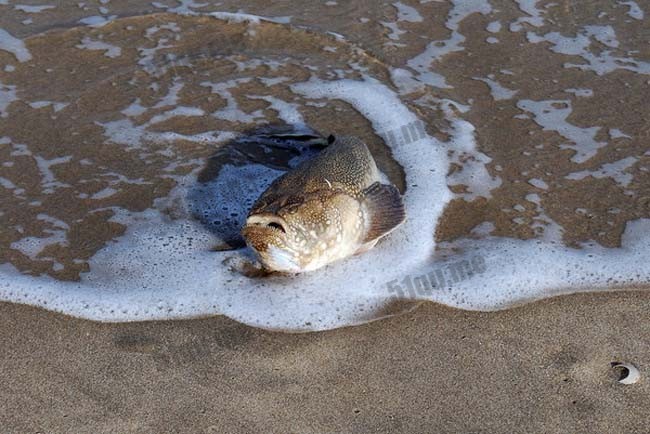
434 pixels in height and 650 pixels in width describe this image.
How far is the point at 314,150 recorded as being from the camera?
6.12 meters

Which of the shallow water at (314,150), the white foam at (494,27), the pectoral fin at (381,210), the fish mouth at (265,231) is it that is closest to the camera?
the fish mouth at (265,231)

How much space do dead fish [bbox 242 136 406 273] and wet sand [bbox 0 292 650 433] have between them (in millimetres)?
515

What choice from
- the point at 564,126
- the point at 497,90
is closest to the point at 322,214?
the point at 564,126

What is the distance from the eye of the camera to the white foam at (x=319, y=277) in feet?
15.0

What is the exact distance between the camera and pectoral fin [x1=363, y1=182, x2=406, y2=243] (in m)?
4.93

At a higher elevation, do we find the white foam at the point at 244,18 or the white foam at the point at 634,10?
the white foam at the point at 634,10

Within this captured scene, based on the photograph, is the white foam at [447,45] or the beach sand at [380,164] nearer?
the beach sand at [380,164]

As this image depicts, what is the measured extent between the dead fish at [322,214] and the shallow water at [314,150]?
0.19 metres

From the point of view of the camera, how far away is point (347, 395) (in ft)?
13.1

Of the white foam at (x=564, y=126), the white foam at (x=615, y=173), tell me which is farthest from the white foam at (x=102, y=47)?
the white foam at (x=615, y=173)

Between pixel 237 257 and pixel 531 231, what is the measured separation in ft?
6.62

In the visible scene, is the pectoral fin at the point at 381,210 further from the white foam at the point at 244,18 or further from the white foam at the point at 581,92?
the white foam at the point at 244,18

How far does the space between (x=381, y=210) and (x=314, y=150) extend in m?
1.34

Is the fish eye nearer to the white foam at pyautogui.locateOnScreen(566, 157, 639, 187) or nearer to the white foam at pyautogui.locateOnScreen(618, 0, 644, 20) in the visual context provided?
the white foam at pyautogui.locateOnScreen(566, 157, 639, 187)
